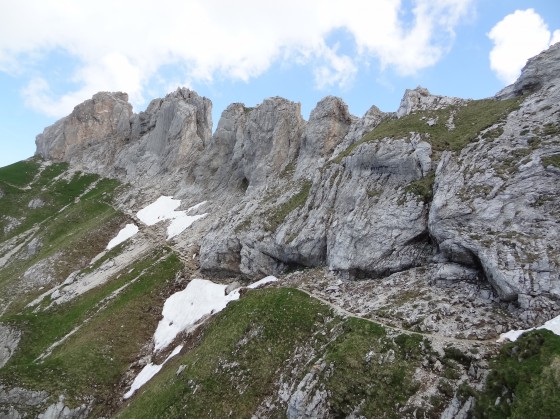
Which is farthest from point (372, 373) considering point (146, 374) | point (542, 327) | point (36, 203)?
point (36, 203)

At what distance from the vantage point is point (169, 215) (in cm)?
6694

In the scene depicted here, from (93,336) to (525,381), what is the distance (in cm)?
3741

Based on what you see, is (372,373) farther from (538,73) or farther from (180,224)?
(180,224)

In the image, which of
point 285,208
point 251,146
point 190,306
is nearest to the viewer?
point 190,306

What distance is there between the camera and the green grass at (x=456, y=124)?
3547 cm

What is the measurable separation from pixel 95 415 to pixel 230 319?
13144 millimetres

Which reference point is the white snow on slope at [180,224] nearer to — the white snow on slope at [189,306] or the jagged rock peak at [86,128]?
the white snow on slope at [189,306]

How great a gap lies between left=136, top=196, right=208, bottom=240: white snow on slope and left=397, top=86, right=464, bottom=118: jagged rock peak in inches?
1336

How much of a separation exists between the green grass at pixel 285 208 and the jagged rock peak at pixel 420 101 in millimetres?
15363

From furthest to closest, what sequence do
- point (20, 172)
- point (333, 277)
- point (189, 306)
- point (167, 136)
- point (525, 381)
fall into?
point (20, 172)
point (167, 136)
point (189, 306)
point (333, 277)
point (525, 381)

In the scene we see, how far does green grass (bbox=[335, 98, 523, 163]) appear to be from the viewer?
35.5 metres

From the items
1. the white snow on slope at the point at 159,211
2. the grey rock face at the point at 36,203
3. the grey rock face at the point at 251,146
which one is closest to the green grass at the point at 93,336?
the white snow on slope at the point at 159,211

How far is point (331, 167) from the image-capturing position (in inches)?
1726

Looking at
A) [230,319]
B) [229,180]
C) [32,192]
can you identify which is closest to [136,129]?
[32,192]
